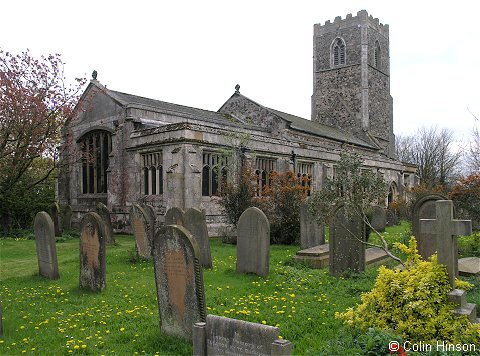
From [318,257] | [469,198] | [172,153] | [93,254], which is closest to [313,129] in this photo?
[469,198]

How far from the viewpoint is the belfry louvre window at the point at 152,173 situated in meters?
18.7

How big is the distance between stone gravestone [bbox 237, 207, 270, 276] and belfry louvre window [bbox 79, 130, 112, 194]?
13.8m

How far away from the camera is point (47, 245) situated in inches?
358

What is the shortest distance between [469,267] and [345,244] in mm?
2513

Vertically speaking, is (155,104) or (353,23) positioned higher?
(353,23)

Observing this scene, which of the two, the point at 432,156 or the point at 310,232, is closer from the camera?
the point at 310,232

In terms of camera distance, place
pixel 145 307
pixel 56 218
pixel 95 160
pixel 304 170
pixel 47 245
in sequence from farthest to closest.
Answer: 1. pixel 304 170
2. pixel 95 160
3. pixel 56 218
4. pixel 47 245
5. pixel 145 307

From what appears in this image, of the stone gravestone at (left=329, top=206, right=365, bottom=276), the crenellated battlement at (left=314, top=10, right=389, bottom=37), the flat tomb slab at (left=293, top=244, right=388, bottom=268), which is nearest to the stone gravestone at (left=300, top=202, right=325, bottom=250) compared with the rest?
the flat tomb slab at (left=293, top=244, right=388, bottom=268)

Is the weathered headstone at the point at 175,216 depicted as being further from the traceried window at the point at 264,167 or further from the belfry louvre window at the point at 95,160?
the belfry louvre window at the point at 95,160

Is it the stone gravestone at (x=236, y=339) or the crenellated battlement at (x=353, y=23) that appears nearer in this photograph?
the stone gravestone at (x=236, y=339)

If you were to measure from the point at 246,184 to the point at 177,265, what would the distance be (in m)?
10.1

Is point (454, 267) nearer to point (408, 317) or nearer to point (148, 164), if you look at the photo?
point (408, 317)

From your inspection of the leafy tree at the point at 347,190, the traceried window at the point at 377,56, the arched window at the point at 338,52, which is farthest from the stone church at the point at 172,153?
the traceried window at the point at 377,56

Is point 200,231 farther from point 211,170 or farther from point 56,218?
point 56,218
